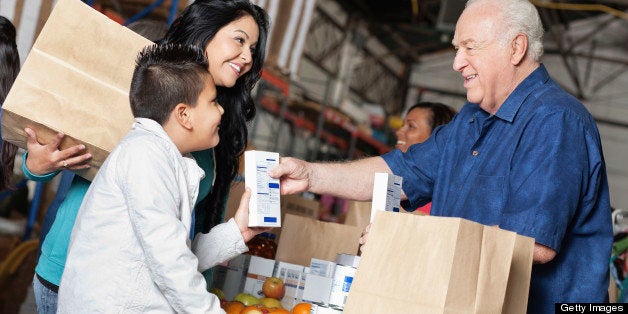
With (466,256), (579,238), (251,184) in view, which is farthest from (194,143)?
(579,238)

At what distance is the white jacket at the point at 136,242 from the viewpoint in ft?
5.94

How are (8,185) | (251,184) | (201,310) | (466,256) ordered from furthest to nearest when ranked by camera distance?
(8,185), (251,184), (201,310), (466,256)

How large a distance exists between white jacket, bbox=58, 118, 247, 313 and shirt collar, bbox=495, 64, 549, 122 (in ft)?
3.36

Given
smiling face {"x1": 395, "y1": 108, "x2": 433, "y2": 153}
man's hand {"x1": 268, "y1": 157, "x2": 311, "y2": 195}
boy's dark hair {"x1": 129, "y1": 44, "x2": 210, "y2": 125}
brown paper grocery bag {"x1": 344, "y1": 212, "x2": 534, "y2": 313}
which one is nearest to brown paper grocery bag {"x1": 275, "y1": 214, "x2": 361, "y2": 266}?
man's hand {"x1": 268, "y1": 157, "x2": 311, "y2": 195}

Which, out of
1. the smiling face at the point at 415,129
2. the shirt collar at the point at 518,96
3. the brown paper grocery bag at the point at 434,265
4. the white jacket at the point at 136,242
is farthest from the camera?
the smiling face at the point at 415,129

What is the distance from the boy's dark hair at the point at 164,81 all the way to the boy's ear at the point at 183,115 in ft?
0.04

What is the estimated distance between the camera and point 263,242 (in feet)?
10.6

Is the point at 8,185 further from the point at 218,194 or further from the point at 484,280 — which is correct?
the point at 484,280

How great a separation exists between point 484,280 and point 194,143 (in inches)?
34.0

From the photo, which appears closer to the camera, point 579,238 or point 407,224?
point 407,224

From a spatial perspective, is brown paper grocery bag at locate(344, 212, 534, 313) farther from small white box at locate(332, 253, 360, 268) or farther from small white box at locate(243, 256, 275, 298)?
small white box at locate(243, 256, 275, 298)

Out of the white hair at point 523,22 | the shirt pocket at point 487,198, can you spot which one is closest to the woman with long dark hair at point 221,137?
the shirt pocket at point 487,198

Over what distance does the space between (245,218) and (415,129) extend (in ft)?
8.40

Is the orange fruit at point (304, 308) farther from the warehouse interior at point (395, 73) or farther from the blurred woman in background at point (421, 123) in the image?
the warehouse interior at point (395, 73)
